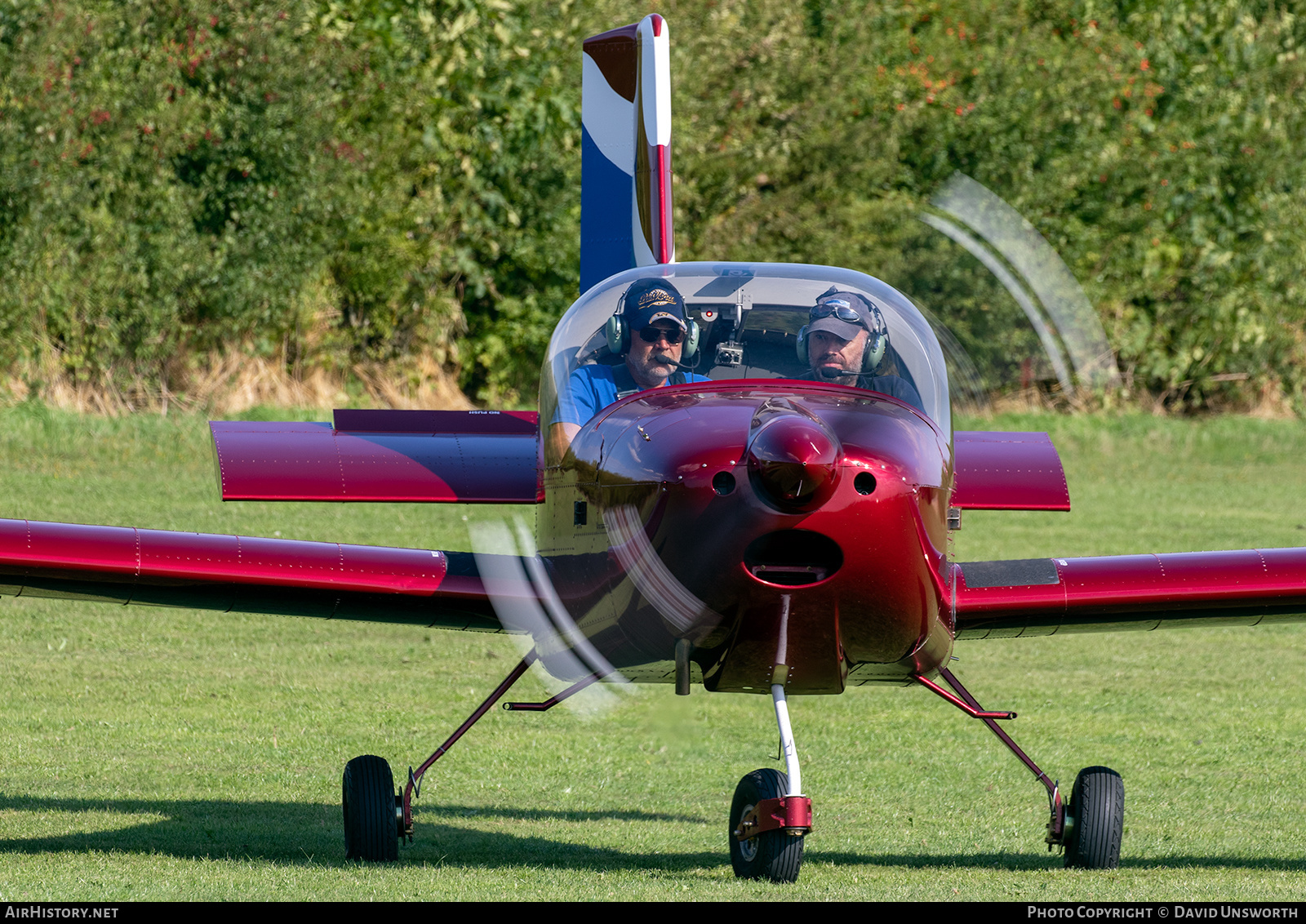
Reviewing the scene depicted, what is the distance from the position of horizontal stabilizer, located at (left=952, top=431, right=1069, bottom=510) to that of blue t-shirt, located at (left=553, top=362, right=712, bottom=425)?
8.10 feet

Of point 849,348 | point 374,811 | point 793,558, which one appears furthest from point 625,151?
point 793,558

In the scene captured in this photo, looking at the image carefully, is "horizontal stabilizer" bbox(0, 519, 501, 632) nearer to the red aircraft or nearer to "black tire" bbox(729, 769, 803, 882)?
the red aircraft

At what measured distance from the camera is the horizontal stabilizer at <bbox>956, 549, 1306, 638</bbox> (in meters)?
7.58

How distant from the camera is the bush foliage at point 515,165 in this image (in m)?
24.9

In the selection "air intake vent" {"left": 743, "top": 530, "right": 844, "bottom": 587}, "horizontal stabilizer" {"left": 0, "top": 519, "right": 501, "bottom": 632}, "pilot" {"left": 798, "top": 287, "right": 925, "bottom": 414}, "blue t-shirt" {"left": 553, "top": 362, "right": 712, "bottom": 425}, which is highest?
"pilot" {"left": 798, "top": 287, "right": 925, "bottom": 414}

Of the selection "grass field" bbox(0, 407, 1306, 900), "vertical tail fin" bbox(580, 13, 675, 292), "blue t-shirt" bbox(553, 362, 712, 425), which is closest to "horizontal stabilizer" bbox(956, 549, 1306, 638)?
"grass field" bbox(0, 407, 1306, 900)

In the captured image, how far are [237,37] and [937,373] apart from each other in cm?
2222

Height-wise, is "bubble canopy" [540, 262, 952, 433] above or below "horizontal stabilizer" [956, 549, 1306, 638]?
above

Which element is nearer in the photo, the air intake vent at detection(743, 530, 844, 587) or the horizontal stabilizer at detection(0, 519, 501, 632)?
the air intake vent at detection(743, 530, 844, 587)

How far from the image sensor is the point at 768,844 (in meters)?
6.36

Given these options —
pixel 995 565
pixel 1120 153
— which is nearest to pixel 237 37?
pixel 1120 153

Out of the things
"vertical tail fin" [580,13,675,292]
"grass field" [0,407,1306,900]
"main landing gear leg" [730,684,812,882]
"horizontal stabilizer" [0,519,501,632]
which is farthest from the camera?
"vertical tail fin" [580,13,675,292]

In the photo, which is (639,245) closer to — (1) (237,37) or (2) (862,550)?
(2) (862,550)

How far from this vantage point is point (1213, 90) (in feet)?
109
